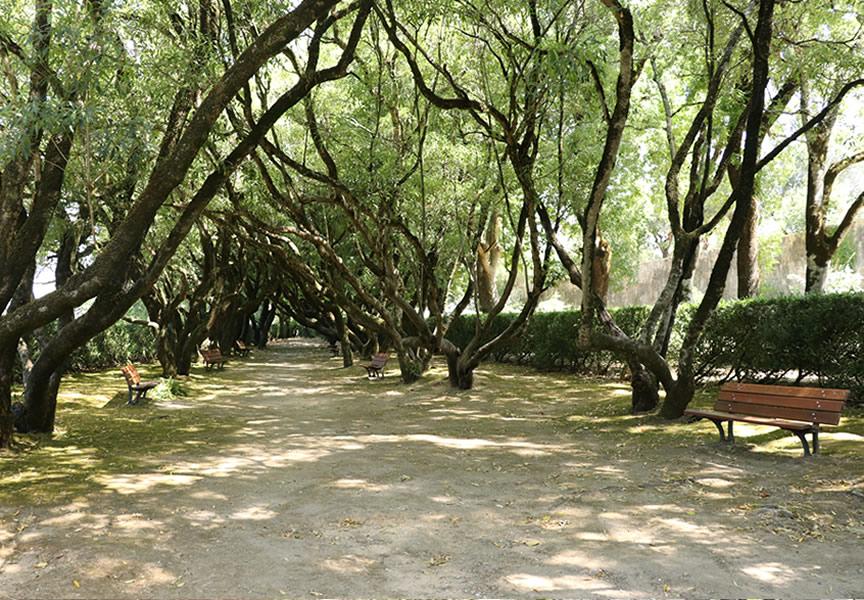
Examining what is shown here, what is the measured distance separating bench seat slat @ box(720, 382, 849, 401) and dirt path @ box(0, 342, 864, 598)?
74cm

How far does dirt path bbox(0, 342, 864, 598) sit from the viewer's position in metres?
4.16

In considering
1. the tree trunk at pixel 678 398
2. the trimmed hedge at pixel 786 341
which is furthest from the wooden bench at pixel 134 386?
the tree trunk at pixel 678 398

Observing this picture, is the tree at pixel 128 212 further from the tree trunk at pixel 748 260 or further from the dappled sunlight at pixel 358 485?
the tree trunk at pixel 748 260

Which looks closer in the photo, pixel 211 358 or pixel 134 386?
pixel 134 386

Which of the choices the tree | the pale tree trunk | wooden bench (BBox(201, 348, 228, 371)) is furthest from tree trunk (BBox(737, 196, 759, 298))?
wooden bench (BBox(201, 348, 228, 371))

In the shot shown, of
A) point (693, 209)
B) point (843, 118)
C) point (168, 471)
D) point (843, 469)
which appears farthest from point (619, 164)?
point (168, 471)

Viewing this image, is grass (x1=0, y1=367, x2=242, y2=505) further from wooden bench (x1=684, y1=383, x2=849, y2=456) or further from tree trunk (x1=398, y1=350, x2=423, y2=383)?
wooden bench (x1=684, y1=383, x2=849, y2=456)

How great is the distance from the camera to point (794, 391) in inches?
306

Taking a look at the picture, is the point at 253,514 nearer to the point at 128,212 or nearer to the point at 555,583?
the point at 555,583

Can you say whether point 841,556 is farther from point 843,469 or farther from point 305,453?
point 305,453

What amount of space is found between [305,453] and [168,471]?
68.0 inches

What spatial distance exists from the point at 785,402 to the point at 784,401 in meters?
0.02

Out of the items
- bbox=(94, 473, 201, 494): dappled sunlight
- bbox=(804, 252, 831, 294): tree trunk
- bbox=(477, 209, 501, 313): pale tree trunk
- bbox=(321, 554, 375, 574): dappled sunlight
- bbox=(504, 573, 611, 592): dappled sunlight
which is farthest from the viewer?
bbox=(477, 209, 501, 313): pale tree trunk

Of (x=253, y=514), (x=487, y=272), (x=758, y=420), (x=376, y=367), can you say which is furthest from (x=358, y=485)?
(x=487, y=272)
